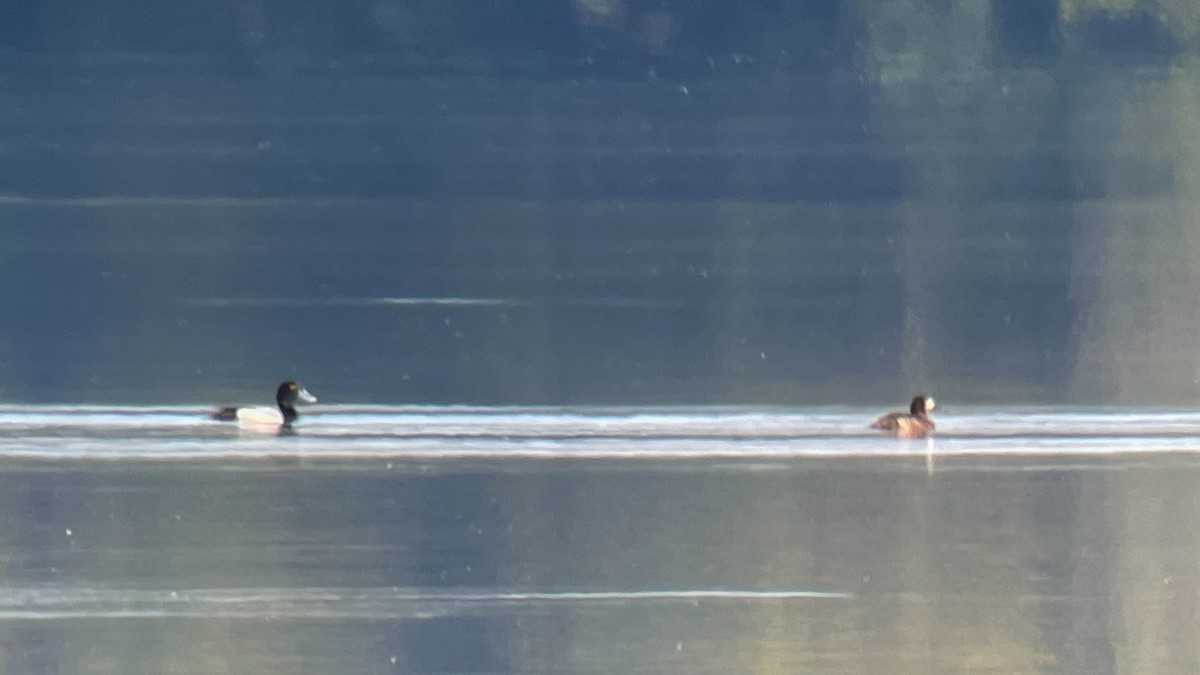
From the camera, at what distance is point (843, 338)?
12.2 meters

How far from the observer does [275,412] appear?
9.45 metres

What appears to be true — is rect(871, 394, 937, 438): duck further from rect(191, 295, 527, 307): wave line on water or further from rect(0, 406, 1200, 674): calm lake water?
rect(191, 295, 527, 307): wave line on water

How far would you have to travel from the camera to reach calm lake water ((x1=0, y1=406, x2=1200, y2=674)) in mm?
6051

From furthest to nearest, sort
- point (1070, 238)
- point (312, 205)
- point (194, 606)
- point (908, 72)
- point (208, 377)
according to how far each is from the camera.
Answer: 1. point (908, 72)
2. point (312, 205)
3. point (1070, 238)
4. point (208, 377)
5. point (194, 606)

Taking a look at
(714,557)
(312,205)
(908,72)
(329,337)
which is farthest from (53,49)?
(714,557)

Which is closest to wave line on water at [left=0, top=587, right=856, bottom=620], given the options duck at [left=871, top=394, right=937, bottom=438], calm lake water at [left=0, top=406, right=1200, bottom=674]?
calm lake water at [left=0, top=406, right=1200, bottom=674]

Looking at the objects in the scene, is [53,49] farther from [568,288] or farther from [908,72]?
[568,288]

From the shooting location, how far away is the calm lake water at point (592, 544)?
19.9ft

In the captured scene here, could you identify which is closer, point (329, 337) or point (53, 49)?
point (329, 337)

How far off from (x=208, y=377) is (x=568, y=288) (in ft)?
12.6

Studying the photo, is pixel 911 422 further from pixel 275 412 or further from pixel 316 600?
pixel 316 600

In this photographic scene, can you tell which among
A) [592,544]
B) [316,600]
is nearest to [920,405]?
[592,544]

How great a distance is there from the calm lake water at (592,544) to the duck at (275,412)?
4.0 inches

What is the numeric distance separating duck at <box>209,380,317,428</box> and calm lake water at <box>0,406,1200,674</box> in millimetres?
102
